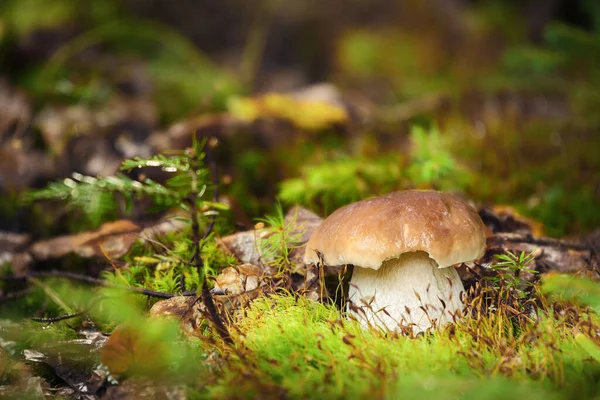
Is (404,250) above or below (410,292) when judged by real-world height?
above

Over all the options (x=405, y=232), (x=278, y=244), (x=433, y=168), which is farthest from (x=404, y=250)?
(x=433, y=168)

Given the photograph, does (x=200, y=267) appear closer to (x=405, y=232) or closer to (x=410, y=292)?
(x=405, y=232)

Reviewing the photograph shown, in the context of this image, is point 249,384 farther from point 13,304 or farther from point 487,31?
point 487,31

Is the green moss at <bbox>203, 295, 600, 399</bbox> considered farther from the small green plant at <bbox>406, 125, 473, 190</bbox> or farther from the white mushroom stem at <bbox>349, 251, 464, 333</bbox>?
the small green plant at <bbox>406, 125, 473, 190</bbox>

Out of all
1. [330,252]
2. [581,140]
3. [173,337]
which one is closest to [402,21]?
[581,140]

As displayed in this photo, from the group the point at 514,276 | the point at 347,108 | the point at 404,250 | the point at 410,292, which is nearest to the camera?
the point at 404,250

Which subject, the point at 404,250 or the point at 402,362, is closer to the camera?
the point at 402,362

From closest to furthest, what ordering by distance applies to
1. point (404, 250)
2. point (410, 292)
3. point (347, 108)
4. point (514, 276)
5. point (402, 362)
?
point (402, 362), point (404, 250), point (410, 292), point (514, 276), point (347, 108)

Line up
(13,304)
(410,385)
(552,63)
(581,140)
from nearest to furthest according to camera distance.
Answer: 1. (410,385)
2. (13,304)
3. (552,63)
4. (581,140)
